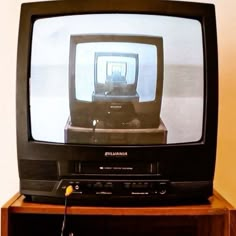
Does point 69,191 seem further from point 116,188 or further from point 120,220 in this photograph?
point 120,220

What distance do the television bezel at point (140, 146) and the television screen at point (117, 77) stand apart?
0.02 metres

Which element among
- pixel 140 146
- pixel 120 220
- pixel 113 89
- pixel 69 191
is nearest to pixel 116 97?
pixel 113 89

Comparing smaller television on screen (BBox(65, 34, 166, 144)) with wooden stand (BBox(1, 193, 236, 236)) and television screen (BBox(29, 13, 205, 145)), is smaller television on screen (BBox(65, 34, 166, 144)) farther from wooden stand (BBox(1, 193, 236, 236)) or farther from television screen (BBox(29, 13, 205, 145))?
wooden stand (BBox(1, 193, 236, 236))

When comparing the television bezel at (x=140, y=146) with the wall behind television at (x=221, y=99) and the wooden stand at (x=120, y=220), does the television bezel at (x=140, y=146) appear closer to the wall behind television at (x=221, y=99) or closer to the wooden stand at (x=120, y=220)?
the wooden stand at (x=120, y=220)

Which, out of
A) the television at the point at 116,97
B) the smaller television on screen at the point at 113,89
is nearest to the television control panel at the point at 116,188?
the television at the point at 116,97

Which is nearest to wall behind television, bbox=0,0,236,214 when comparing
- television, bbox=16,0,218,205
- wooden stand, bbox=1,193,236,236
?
wooden stand, bbox=1,193,236,236

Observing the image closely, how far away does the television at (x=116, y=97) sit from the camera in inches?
41.5

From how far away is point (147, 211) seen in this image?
1015mm

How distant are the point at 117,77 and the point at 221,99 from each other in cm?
60

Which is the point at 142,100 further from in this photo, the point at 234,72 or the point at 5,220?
the point at 234,72

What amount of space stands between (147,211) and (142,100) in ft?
0.98

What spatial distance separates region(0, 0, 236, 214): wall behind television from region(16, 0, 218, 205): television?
1.46ft

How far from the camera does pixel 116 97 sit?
1059 mm

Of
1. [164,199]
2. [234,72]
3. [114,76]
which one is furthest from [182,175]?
[234,72]
